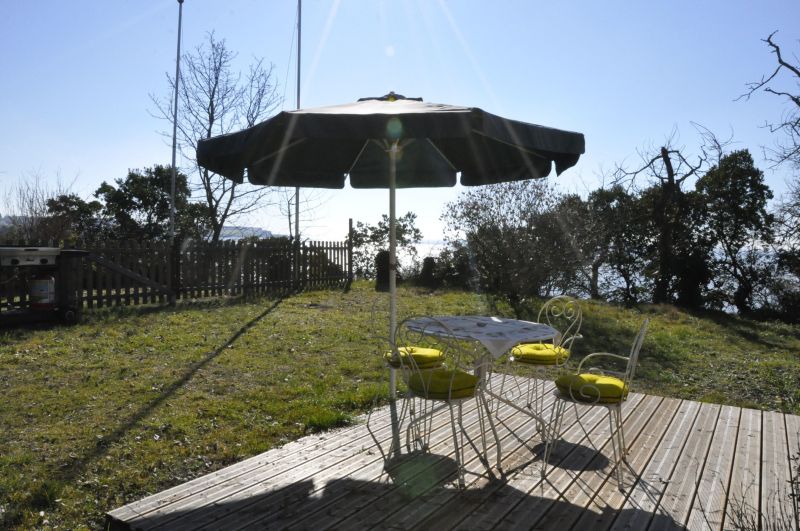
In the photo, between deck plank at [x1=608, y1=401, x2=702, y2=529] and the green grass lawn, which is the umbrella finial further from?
deck plank at [x1=608, y1=401, x2=702, y2=529]

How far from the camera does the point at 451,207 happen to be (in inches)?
469

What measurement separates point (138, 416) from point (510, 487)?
2835 millimetres

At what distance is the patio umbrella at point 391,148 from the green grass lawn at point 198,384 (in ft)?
4.55

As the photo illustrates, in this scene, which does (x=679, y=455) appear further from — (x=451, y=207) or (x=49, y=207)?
(x=49, y=207)

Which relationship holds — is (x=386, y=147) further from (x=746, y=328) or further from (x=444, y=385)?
(x=746, y=328)

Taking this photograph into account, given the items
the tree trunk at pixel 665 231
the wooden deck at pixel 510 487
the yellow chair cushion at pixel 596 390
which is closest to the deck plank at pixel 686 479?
the wooden deck at pixel 510 487

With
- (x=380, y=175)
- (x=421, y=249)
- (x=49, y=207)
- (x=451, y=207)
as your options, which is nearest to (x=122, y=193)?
(x=49, y=207)

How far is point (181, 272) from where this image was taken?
10.6 metres

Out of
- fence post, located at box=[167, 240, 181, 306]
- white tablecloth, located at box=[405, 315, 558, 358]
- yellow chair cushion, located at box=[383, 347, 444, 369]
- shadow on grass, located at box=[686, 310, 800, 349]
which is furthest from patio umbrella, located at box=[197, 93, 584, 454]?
shadow on grass, located at box=[686, 310, 800, 349]

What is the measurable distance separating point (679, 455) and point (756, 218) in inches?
530

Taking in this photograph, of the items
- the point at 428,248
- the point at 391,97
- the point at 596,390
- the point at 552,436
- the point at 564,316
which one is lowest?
the point at 552,436

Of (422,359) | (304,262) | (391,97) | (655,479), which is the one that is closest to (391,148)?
(391,97)

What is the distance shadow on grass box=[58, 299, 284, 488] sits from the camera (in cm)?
318

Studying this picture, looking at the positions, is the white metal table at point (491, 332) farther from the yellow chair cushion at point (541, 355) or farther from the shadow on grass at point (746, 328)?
the shadow on grass at point (746, 328)
